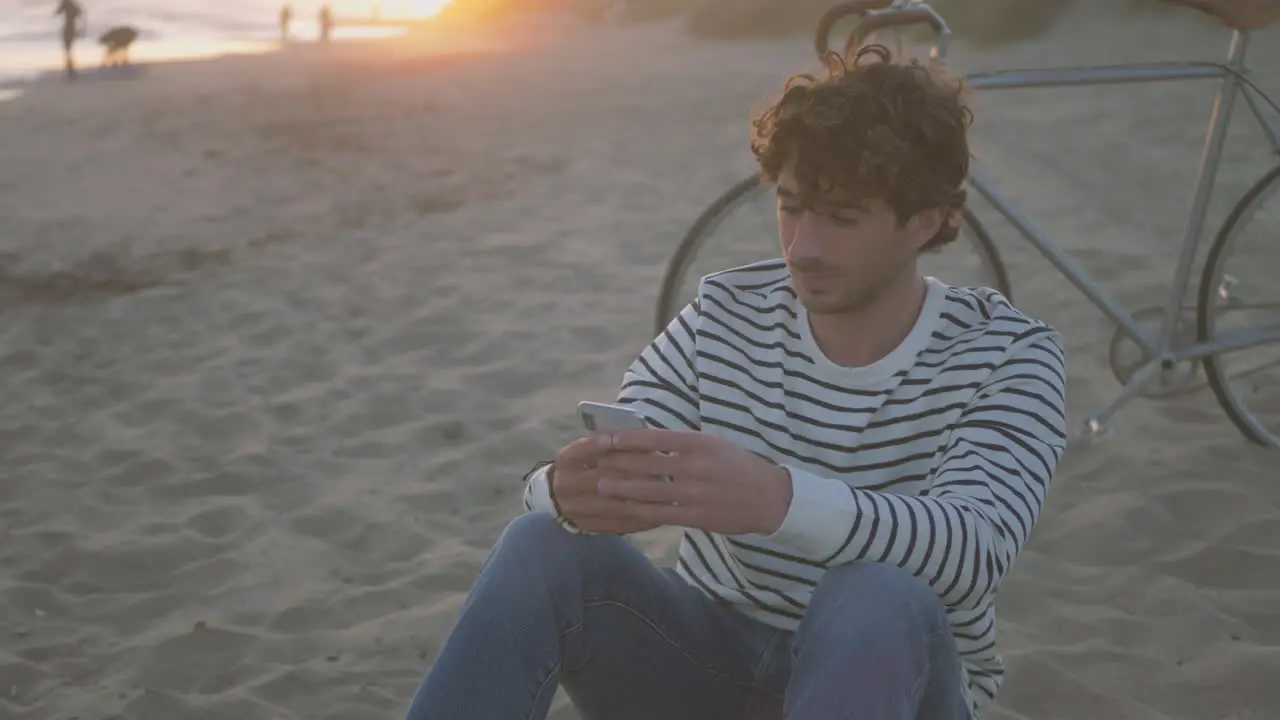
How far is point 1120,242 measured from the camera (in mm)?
5703

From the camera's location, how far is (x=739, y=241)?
369 cm

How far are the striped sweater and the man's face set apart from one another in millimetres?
101

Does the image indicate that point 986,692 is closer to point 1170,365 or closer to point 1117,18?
point 1170,365

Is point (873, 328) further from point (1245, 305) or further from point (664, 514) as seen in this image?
point (1245, 305)

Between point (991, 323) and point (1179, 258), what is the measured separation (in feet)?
6.28

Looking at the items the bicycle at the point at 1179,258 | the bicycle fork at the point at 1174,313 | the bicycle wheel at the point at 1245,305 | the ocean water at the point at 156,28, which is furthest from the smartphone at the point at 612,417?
the ocean water at the point at 156,28

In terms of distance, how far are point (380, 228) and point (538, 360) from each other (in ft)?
8.22

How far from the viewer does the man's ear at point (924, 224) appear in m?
1.80

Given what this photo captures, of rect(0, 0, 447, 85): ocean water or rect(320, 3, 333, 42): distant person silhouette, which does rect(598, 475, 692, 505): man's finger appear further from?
rect(320, 3, 333, 42): distant person silhouette

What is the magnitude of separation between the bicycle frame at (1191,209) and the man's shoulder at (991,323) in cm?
143

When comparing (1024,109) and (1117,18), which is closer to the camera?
(1024,109)

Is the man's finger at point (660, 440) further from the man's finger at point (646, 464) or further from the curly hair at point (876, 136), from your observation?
the curly hair at point (876, 136)

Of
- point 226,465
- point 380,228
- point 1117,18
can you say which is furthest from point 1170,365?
point 1117,18

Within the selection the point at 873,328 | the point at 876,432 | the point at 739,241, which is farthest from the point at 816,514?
the point at 739,241
